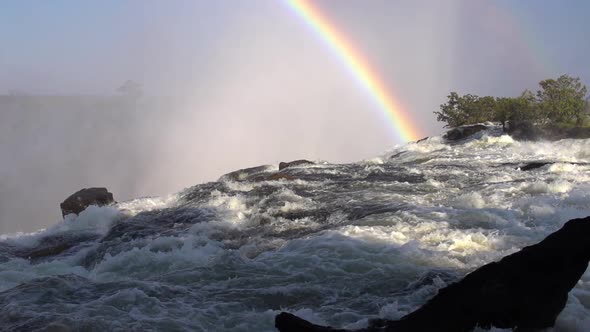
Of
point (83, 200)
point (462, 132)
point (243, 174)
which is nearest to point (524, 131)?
point (462, 132)

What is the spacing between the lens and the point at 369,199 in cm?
Result: 1969

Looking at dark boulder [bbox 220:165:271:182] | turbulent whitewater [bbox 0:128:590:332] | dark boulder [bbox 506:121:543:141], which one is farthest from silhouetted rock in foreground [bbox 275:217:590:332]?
dark boulder [bbox 506:121:543:141]

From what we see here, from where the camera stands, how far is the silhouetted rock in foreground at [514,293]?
6.71 metres

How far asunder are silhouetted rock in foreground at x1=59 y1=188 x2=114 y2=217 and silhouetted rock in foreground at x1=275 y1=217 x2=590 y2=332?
23.5 metres

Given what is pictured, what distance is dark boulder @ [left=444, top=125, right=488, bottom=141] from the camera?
44.6 m

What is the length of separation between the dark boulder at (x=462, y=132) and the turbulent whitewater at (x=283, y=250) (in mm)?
18700

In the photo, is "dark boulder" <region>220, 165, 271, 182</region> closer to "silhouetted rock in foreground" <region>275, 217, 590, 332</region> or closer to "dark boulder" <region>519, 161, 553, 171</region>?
"dark boulder" <region>519, 161, 553, 171</region>

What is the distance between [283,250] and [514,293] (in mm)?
7007

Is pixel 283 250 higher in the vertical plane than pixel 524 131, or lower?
lower

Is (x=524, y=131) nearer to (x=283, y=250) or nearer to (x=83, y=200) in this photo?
(x=83, y=200)

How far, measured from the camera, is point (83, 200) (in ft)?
89.9

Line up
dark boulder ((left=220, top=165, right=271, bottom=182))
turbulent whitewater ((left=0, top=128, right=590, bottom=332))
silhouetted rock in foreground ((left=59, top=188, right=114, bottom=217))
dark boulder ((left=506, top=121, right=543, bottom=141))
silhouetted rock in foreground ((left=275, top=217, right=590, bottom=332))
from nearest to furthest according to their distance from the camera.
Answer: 1. silhouetted rock in foreground ((left=275, top=217, right=590, bottom=332))
2. turbulent whitewater ((left=0, top=128, right=590, bottom=332))
3. silhouetted rock in foreground ((left=59, top=188, right=114, bottom=217))
4. dark boulder ((left=220, top=165, right=271, bottom=182))
5. dark boulder ((left=506, top=121, right=543, bottom=141))

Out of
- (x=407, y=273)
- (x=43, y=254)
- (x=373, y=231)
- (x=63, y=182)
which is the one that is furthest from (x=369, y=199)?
(x=63, y=182)

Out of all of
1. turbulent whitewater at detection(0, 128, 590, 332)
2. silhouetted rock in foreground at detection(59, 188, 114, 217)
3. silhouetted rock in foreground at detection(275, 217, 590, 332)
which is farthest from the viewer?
silhouetted rock in foreground at detection(59, 188, 114, 217)
